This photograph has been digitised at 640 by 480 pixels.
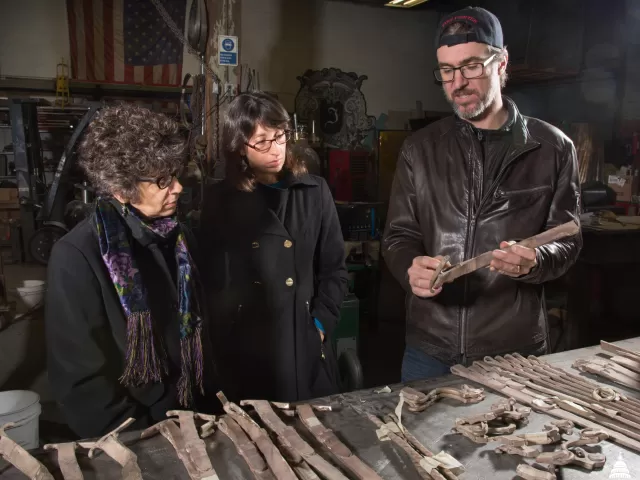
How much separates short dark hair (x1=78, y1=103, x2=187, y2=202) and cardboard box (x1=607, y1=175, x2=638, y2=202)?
6390mm

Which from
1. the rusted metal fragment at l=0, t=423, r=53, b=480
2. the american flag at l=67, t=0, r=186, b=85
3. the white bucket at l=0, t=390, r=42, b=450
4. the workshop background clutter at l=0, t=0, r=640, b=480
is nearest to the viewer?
the rusted metal fragment at l=0, t=423, r=53, b=480

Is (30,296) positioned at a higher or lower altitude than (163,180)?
lower

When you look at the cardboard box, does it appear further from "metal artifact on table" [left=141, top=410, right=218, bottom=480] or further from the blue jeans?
→ "metal artifact on table" [left=141, top=410, right=218, bottom=480]

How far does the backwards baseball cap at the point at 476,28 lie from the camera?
6.77 ft

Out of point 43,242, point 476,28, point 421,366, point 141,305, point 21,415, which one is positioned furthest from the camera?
point 43,242

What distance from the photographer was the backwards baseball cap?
2.06 m

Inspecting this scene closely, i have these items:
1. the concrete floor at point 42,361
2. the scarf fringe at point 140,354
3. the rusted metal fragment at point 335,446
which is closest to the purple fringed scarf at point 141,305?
the scarf fringe at point 140,354

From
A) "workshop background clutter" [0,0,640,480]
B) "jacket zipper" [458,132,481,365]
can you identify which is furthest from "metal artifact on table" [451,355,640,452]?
"jacket zipper" [458,132,481,365]

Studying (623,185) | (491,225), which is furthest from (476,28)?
(623,185)

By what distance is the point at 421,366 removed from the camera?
223 cm

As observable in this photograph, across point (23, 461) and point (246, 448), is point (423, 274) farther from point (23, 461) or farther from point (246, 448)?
point (23, 461)

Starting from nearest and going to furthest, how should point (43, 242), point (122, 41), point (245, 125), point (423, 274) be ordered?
point (423, 274), point (245, 125), point (43, 242), point (122, 41)

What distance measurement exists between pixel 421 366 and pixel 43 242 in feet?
21.2

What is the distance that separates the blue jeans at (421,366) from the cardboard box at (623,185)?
5.61 meters
